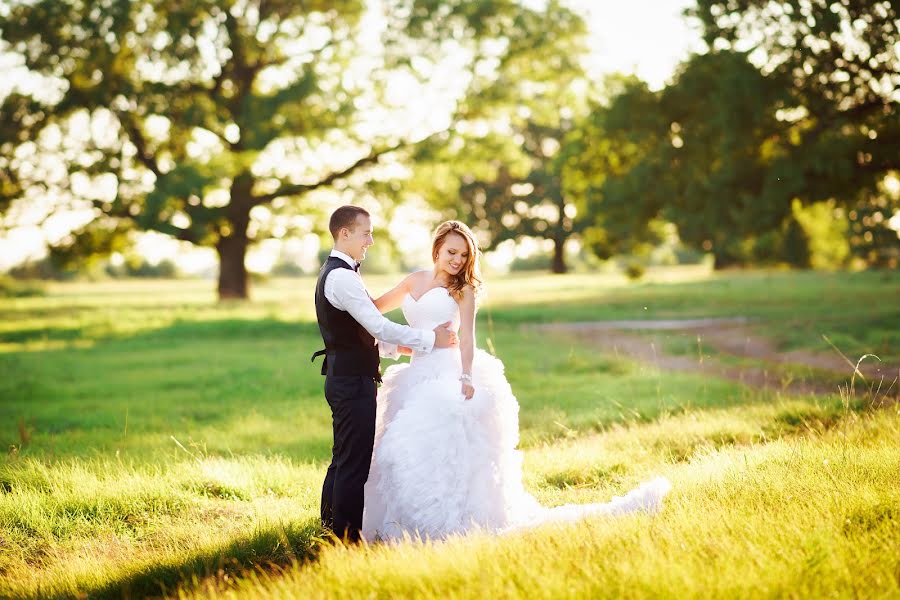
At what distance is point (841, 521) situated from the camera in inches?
175

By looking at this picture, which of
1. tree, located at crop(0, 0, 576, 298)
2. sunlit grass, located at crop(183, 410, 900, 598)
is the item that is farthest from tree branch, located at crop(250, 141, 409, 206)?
sunlit grass, located at crop(183, 410, 900, 598)

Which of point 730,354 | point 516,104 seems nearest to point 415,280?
point 730,354

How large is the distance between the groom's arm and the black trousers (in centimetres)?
37

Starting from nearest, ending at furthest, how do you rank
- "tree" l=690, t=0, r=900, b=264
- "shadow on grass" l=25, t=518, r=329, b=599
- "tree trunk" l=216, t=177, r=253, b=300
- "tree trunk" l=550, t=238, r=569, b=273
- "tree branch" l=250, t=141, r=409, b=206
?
"shadow on grass" l=25, t=518, r=329, b=599 → "tree" l=690, t=0, r=900, b=264 → "tree branch" l=250, t=141, r=409, b=206 → "tree trunk" l=216, t=177, r=253, b=300 → "tree trunk" l=550, t=238, r=569, b=273

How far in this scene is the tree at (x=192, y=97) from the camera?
81.0ft

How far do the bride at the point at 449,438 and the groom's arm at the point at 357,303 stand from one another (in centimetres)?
52

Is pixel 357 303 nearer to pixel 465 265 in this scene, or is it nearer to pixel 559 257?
pixel 465 265

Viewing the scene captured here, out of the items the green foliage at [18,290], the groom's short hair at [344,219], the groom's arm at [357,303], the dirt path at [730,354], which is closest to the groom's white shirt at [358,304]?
the groom's arm at [357,303]

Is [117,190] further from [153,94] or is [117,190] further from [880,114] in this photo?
[880,114]

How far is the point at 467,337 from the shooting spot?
5324 millimetres

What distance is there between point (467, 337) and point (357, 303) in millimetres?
844

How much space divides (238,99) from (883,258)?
58.8 m

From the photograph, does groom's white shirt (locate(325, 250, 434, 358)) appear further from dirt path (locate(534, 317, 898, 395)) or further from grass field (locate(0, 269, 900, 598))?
dirt path (locate(534, 317, 898, 395))

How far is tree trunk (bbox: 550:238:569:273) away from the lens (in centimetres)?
6212
